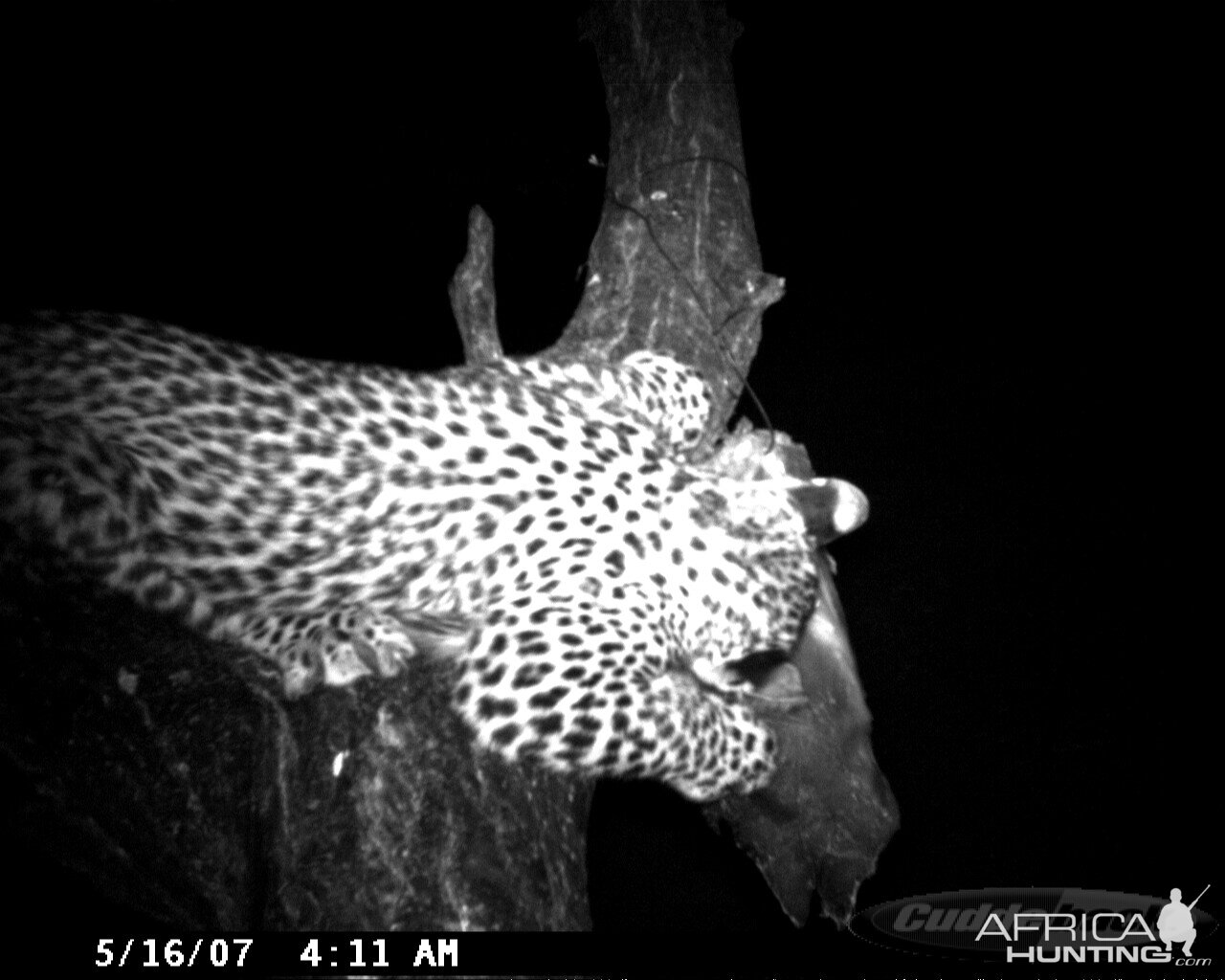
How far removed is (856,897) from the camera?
324 centimetres

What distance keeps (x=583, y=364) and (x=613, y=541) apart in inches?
41.7

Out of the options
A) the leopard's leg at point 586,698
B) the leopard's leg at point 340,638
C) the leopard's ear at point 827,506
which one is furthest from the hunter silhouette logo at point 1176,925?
the leopard's leg at point 340,638

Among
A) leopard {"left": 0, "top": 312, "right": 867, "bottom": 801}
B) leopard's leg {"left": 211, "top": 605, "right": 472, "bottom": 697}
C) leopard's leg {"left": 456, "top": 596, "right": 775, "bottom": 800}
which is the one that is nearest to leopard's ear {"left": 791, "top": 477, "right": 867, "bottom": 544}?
leopard {"left": 0, "top": 312, "right": 867, "bottom": 801}

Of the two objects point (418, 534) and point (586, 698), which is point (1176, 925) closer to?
point (586, 698)

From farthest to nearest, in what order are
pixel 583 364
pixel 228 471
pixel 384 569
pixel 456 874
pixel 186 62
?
pixel 186 62 → pixel 583 364 → pixel 384 569 → pixel 228 471 → pixel 456 874

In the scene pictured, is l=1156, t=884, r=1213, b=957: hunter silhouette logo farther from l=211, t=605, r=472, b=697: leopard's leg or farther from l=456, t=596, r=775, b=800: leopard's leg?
l=211, t=605, r=472, b=697: leopard's leg

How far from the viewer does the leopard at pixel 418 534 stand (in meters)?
2.66

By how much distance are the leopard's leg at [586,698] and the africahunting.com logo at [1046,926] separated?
888mm

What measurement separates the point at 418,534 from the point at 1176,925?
2.95 meters

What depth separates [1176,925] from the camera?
308 centimetres

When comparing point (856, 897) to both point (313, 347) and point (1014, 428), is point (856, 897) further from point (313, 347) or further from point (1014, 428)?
point (313, 347)

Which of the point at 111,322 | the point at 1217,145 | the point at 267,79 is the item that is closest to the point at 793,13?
the point at 1217,145

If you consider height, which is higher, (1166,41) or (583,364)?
(1166,41)

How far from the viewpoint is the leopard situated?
2660mm
